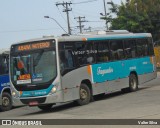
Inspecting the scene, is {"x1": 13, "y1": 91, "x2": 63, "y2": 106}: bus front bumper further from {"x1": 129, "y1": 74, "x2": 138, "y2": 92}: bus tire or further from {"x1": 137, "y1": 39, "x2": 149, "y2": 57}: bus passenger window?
{"x1": 137, "y1": 39, "x2": 149, "y2": 57}: bus passenger window

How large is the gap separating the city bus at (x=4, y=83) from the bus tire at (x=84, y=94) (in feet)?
14.8

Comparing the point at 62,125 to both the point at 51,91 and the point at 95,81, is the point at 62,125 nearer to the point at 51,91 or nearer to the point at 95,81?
the point at 51,91

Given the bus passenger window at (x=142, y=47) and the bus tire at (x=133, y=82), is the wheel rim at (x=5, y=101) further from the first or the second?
the bus passenger window at (x=142, y=47)

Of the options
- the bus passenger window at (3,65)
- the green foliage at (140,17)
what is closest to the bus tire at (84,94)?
the bus passenger window at (3,65)

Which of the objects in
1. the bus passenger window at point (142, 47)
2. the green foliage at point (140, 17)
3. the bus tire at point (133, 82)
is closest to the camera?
the bus tire at point (133, 82)

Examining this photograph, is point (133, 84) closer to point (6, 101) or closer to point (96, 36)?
point (96, 36)

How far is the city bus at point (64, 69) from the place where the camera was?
1817 cm

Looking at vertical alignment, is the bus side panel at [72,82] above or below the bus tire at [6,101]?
above

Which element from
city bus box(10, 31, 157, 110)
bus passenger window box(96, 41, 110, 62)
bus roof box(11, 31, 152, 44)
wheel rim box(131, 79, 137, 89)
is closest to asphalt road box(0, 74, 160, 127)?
city bus box(10, 31, 157, 110)

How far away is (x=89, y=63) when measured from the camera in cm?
2030

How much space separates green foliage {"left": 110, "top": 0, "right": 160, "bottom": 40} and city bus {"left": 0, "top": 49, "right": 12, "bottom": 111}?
109ft

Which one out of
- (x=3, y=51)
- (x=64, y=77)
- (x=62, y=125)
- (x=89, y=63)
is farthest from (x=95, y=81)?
(x=62, y=125)

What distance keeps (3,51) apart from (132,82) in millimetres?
6523

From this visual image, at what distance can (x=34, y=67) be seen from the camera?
18406 millimetres
